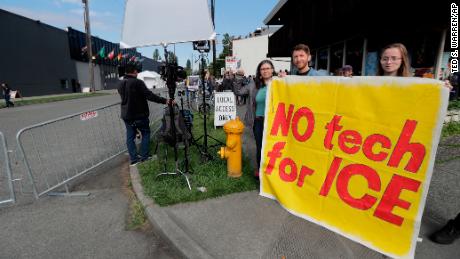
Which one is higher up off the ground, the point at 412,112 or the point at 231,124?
A: the point at 412,112

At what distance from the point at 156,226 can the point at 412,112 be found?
2941 mm

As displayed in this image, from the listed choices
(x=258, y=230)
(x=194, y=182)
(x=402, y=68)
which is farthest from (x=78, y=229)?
(x=402, y=68)

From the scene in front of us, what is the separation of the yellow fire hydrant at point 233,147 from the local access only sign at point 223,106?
11.4 feet

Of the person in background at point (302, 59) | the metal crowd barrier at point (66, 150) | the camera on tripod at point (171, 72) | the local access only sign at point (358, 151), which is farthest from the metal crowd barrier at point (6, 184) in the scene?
the person in background at point (302, 59)

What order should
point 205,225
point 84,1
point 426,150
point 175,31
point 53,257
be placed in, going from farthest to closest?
point 84,1, point 175,31, point 205,225, point 53,257, point 426,150

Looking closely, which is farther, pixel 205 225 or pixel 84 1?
pixel 84 1

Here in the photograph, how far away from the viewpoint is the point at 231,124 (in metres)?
4.18

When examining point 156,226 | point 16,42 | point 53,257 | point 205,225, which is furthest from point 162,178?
point 16,42

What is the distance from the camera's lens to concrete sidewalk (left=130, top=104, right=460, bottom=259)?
2.58m

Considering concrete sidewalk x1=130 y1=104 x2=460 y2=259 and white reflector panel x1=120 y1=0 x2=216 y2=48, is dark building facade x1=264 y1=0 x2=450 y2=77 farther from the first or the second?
white reflector panel x1=120 y1=0 x2=216 y2=48

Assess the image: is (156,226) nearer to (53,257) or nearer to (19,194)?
(53,257)

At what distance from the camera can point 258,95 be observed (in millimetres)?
3943

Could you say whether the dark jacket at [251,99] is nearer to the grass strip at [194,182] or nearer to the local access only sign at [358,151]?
the local access only sign at [358,151]

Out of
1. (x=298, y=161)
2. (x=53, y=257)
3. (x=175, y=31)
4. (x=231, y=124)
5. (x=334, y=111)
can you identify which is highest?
(x=175, y=31)
